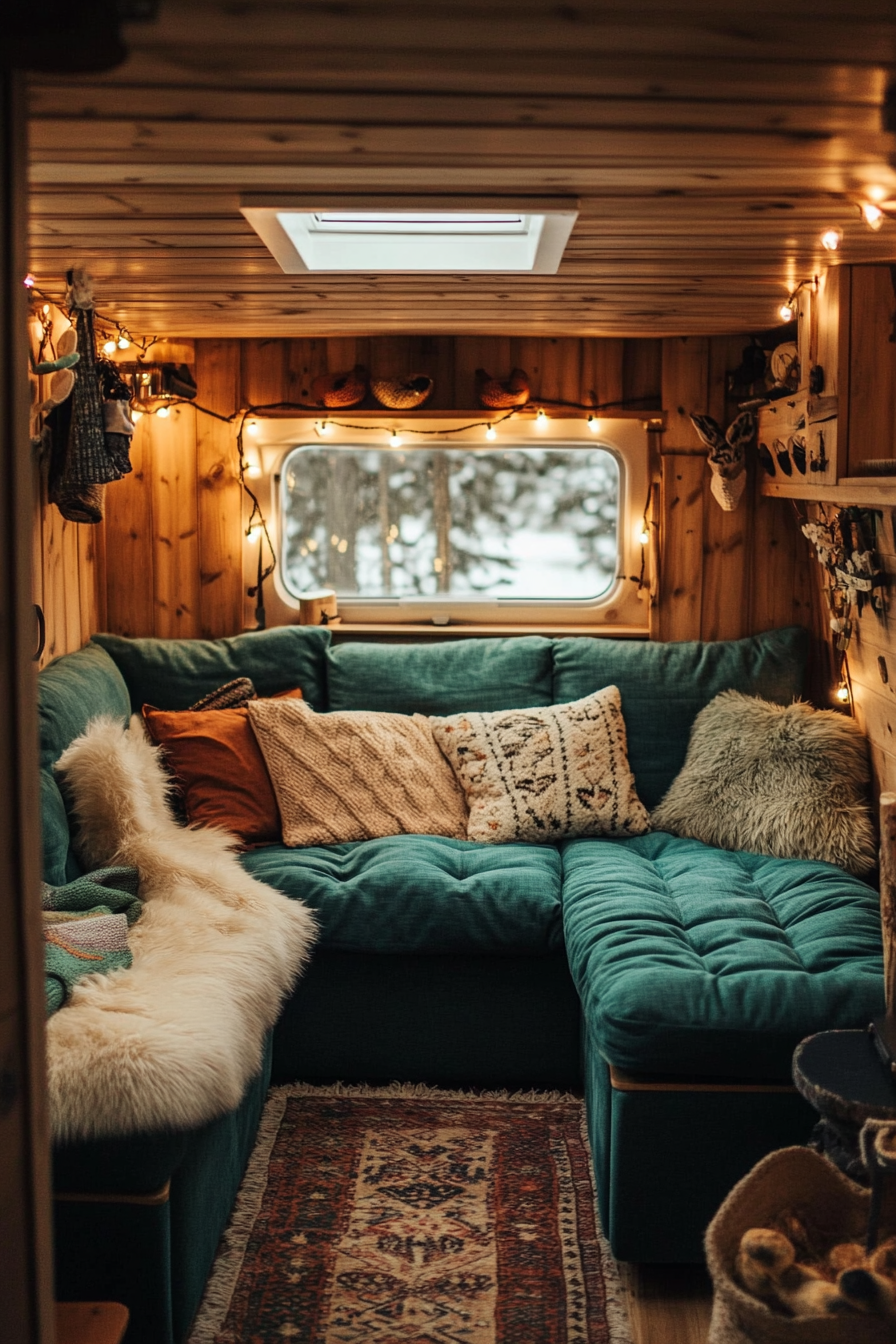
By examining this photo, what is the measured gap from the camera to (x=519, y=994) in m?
3.18

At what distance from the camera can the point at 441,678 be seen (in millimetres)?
3988

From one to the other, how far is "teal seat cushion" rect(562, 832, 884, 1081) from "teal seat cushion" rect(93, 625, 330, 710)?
3.68 ft

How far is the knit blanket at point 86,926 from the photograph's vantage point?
239cm

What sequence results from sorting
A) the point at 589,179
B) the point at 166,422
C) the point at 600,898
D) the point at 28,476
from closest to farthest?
the point at 28,476, the point at 589,179, the point at 600,898, the point at 166,422

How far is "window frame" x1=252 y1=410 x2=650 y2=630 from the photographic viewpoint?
4.28m

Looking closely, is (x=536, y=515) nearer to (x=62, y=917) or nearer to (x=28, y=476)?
(x=62, y=917)

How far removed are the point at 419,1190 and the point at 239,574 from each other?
7.52ft

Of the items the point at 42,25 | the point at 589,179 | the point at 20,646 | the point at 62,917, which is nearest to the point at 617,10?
the point at 42,25

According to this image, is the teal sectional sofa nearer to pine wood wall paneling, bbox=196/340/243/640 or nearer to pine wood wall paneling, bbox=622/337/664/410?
pine wood wall paneling, bbox=196/340/243/640

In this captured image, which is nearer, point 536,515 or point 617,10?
point 617,10

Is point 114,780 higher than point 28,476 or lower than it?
lower

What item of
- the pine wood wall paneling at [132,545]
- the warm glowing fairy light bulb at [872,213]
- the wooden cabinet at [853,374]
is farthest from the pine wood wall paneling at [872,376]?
the pine wood wall paneling at [132,545]

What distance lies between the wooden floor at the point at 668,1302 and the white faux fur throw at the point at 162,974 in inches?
33.9

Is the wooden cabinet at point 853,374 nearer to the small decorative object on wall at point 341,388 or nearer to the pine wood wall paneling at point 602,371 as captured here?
the pine wood wall paneling at point 602,371
